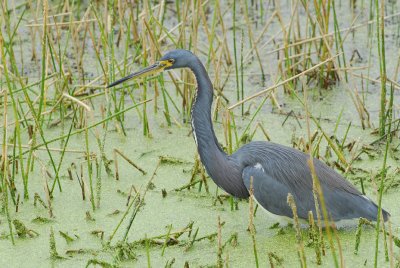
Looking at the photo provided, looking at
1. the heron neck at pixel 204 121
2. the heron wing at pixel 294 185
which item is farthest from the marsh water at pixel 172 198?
the heron neck at pixel 204 121

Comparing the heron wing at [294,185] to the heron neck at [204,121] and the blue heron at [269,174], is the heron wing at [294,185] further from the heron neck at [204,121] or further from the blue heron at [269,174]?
the heron neck at [204,121]

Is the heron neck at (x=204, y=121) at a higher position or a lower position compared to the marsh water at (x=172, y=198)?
higher

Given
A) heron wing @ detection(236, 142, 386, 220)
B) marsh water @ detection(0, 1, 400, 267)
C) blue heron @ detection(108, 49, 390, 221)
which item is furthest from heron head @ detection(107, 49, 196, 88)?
heron wing @ detection(236, 142, 386, 220)

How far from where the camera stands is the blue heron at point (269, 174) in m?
3.67

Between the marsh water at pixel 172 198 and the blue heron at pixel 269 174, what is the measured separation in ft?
0.42

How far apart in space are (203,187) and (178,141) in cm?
62

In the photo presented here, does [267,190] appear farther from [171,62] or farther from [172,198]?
[171,62]

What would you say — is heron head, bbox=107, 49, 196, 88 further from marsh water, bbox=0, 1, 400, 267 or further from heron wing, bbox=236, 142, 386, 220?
heron wing, bbox=236, 142, 386, 220

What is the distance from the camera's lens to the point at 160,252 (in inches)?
138

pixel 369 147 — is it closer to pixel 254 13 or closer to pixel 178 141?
pixel 178 141

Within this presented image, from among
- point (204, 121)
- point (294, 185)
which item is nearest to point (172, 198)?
point (204, 121)

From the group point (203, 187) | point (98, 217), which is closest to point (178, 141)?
point (203, 187)

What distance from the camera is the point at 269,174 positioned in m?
3.74

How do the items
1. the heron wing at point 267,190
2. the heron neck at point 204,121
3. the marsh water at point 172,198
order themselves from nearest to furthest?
the marsh water at point 172,198
the heron wing at point 267,190
the heron neck at point 204,121
